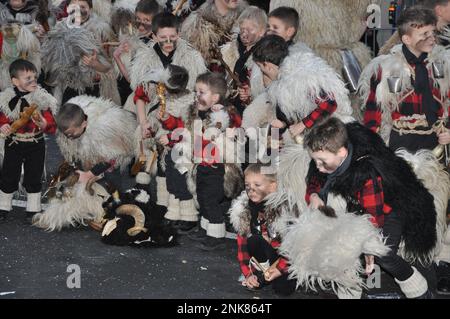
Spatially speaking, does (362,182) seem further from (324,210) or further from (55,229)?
(55,229)

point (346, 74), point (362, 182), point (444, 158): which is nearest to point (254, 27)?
point (346, 74)

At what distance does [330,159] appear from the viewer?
5.36m

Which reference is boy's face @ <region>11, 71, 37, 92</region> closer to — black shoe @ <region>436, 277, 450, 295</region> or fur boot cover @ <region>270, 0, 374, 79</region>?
fur boot cover @ <region>270, 0, 374, 79</region>

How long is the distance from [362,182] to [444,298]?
3.70ft

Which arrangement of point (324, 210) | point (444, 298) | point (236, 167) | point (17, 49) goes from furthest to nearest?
1. point (17, 49)
2. point (236, 167)
3. point (444, 298)
4. point (324, 210)

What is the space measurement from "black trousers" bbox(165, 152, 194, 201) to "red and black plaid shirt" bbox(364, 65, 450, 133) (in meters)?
1.77

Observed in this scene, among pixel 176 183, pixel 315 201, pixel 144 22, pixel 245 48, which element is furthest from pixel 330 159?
pixel 144 22

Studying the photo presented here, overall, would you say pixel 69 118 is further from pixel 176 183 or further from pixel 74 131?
pixel 176 183

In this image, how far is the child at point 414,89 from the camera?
6168 millimetres

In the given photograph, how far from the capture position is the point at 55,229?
7.32 meters

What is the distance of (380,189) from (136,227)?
2315 millimetres

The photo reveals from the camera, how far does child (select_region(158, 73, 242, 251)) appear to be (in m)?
6.86

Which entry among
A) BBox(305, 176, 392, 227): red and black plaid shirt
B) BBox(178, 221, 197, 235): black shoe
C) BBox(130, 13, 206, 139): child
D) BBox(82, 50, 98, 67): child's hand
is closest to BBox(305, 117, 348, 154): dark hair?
BBox(305, 176, 392, 227): red and black plaid shirt

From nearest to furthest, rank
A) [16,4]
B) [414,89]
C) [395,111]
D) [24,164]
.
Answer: [414,89] < [395,111] < [24,164] < [16,4]
